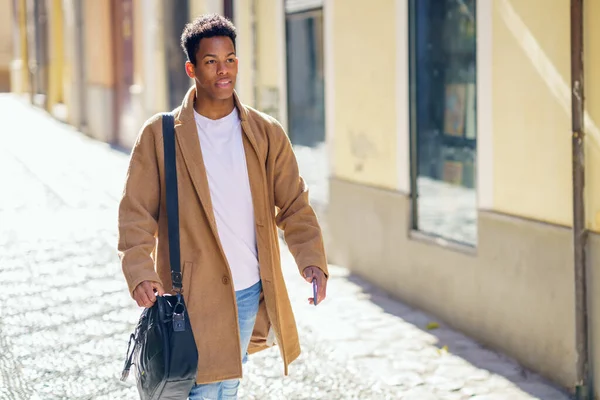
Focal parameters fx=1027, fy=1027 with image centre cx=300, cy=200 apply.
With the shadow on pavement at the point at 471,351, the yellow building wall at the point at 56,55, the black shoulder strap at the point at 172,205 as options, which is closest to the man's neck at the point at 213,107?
the black shoulder strap at the point at 172,205

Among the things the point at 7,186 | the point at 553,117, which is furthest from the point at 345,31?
the point at 7,186

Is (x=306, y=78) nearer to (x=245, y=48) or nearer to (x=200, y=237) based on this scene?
(x=245, y=48)

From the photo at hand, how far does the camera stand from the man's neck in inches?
136

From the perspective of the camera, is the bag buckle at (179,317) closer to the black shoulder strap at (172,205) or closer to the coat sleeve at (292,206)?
the black shoulder strap at (172,205)

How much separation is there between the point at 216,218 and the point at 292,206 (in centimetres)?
31

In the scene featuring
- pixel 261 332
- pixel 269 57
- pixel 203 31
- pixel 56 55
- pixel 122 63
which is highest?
pixel 56 55

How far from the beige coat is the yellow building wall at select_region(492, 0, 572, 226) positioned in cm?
231

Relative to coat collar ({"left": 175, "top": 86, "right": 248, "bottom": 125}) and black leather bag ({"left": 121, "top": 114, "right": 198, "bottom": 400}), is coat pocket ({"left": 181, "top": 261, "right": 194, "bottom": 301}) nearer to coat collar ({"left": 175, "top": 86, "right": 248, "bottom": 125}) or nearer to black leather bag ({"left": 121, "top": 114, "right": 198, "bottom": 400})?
black leather bag ({"left": 121, "top": 114, "right": 198, "bottom": 400})

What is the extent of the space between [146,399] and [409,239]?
4.23 metres

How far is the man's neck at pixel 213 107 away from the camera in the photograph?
136 inches

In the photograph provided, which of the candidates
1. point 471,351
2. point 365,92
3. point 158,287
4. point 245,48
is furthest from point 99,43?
point 158,287

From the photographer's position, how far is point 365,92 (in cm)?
802

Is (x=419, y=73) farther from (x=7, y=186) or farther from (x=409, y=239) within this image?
(x=7, y=186)

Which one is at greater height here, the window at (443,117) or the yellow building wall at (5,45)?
the yellow building wall at (5,45)
